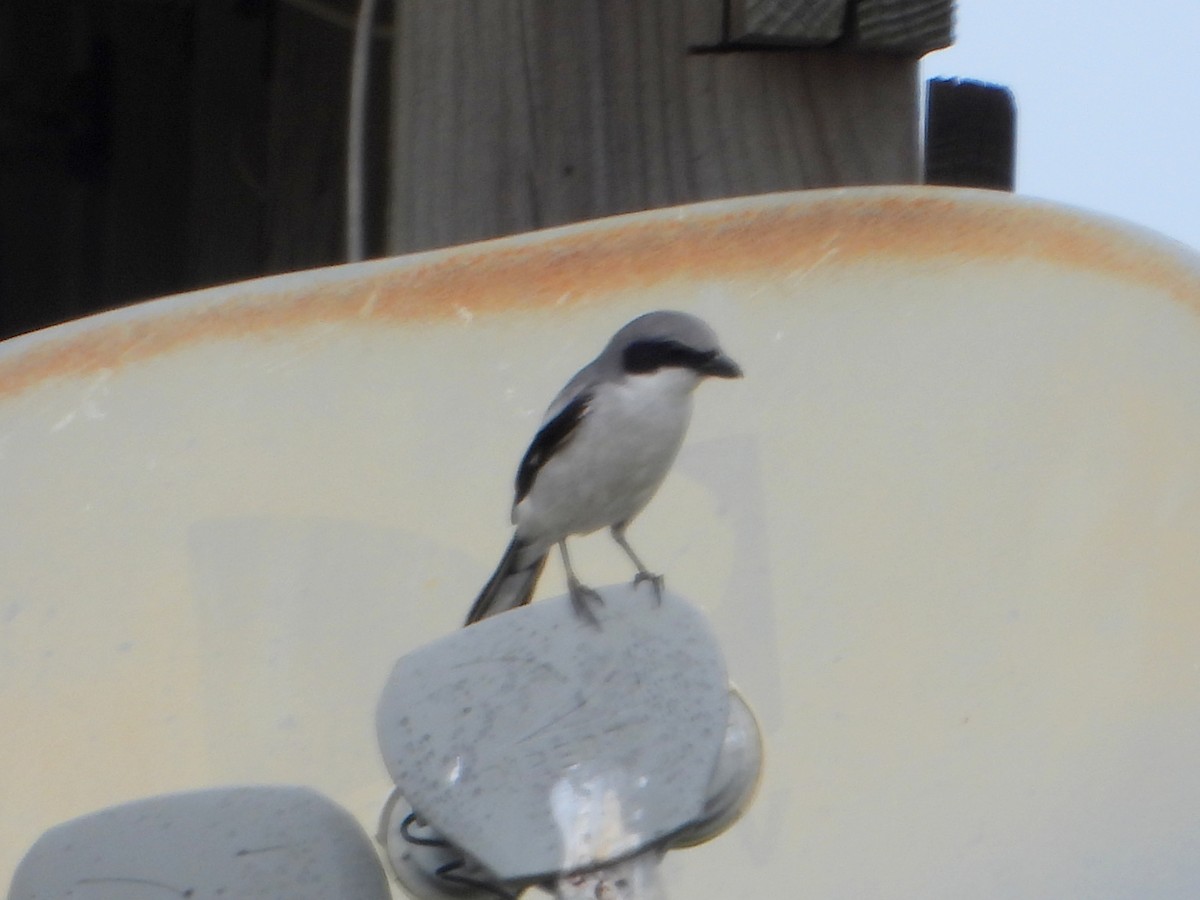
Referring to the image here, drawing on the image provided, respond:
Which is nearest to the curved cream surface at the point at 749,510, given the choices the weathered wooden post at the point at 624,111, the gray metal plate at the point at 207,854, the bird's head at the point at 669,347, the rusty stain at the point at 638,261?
the rusty stain at the point at 638,261

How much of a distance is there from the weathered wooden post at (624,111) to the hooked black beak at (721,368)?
0.37m

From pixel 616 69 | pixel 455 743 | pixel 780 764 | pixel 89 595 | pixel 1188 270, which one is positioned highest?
pixel 616 69

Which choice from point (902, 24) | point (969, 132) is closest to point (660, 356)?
point (902, 24)

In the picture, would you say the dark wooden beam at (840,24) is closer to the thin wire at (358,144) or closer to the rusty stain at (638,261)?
the rusty stain at (638,261)

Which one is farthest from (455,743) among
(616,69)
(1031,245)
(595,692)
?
(616,69)

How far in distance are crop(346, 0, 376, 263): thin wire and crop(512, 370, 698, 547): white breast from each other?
463mm

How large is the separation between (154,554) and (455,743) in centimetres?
83

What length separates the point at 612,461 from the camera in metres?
2.05

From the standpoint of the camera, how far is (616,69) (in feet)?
7.63

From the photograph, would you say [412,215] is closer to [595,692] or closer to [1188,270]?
[1188,270]

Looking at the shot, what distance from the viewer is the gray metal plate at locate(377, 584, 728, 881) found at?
1246mm

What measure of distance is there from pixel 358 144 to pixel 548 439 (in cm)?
57

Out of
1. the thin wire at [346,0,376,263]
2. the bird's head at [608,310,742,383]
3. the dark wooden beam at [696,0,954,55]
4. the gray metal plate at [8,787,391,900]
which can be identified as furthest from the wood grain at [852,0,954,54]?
the gray metal plate at [8,787,391,900]

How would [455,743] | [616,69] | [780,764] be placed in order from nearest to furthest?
[455,743]
[780,764]
[616,69]
